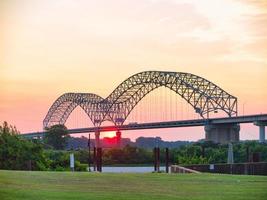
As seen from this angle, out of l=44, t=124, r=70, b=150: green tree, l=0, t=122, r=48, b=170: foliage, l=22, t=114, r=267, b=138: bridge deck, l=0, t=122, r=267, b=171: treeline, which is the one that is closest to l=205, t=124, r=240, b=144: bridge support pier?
A: l=22, t=114, r=267, b=138: bridge deck

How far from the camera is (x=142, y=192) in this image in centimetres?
1192

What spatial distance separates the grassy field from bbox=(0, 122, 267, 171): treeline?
378 inches

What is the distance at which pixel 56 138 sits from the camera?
56.1 metres

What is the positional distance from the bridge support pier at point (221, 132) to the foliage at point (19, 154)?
127 feet

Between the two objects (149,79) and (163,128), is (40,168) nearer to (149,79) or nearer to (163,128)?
(163,128)

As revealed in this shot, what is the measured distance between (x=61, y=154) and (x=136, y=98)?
5321 centimetres

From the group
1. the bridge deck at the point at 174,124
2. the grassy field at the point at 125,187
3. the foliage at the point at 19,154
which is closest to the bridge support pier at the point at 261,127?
the bridge deck at the point at 174,124

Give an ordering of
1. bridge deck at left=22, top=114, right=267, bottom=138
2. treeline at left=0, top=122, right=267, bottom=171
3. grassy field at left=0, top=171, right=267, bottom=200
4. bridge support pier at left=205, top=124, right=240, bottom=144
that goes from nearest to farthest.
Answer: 1. grassy field at left=0, top=171, right=267, bottom=200
2. treeline at left=0, top=122, right=267, bottom=171
3. bridge support pier at left=205, top=124, right=240, bottom=144
4. bridge deck at left=22, top=114, right=267, bottom=138

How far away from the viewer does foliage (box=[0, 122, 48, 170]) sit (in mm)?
24072

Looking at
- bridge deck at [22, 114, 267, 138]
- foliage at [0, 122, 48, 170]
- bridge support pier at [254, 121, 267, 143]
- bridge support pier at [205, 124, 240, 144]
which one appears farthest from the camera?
bridge deck at [22, 114, 267, 138]

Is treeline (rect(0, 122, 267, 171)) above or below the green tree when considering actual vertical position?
below

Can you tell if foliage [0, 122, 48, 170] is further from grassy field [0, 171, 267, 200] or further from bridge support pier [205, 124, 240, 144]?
bridge support pier [205, 124, 240, 144]

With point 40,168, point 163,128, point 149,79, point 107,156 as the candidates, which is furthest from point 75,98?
point 40,168

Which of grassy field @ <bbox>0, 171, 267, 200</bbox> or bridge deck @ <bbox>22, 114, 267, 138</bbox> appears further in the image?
bridge deck @ <bbox>22, 114, 267, 138</bbox>
